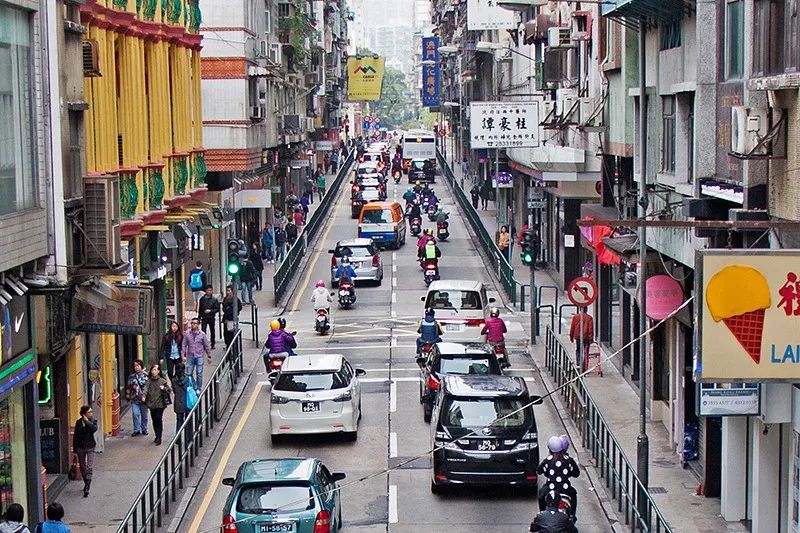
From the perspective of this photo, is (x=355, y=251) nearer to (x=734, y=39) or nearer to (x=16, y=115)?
(x=16, y=115)

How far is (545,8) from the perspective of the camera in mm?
54406

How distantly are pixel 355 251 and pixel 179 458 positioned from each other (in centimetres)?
2813

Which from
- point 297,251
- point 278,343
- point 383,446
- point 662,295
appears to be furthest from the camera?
point 297,251

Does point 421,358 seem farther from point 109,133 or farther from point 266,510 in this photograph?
point 266,510

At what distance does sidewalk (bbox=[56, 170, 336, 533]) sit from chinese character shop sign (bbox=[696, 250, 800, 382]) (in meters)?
9.47

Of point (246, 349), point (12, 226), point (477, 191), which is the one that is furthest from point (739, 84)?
point (477, 191)

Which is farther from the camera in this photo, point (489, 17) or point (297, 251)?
point (489, 17)

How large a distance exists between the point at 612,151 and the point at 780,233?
15.9 m

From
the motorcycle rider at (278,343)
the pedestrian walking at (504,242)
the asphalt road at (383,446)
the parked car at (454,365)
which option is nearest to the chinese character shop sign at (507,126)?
the pedestrian walking at (504,242)

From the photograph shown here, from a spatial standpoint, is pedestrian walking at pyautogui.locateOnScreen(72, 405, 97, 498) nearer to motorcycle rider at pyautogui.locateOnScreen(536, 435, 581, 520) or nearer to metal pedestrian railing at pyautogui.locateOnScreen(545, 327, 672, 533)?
metal pedestrian railing at pyautogui.locateOnScreen(545, 327, 672, 533)

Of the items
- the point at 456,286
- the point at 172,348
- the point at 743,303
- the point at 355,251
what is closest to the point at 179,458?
the point at 172,348

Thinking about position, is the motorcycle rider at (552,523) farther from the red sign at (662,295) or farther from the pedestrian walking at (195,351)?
the pedestrian walking at (195,351)

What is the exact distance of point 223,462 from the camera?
83.9ft

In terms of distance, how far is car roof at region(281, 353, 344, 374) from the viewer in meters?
26.4
